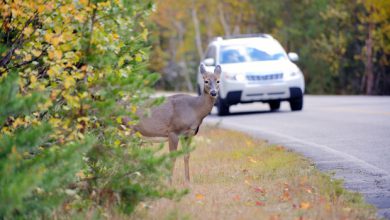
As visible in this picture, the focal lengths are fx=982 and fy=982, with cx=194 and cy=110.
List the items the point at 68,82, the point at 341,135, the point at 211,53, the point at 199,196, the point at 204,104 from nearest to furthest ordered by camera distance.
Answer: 1. the point at 68,82
2. the point at 199,196
3. the point at 204,104
4. the point at 341,135
5. the point at 211,53

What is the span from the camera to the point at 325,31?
4981cm

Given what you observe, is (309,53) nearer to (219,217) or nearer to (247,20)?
(247,20)

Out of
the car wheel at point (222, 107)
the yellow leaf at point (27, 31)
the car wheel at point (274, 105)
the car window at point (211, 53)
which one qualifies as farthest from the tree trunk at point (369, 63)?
the yellow leaf at point (27, 31)

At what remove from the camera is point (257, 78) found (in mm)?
25531

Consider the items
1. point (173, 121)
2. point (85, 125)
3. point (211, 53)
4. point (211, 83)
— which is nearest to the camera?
point (85, 125)

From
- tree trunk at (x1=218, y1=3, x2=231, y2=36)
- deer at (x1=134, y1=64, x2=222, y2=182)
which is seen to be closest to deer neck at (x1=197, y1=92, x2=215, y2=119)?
deer at (x1=134, y1=64, x2=222, y2=182)

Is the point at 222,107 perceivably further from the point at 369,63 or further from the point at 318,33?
the point at 318,33

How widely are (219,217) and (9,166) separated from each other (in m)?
2.46

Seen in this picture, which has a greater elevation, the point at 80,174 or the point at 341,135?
the point at 80,174

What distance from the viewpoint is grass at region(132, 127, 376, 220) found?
888 centimetres

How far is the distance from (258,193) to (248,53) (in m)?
16.4

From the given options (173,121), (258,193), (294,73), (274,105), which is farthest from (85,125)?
(274,105)

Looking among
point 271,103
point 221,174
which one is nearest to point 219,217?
point 221,174

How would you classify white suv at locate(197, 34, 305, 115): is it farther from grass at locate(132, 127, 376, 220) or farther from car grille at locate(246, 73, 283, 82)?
grass at locate(132, 127, 376, 220)
